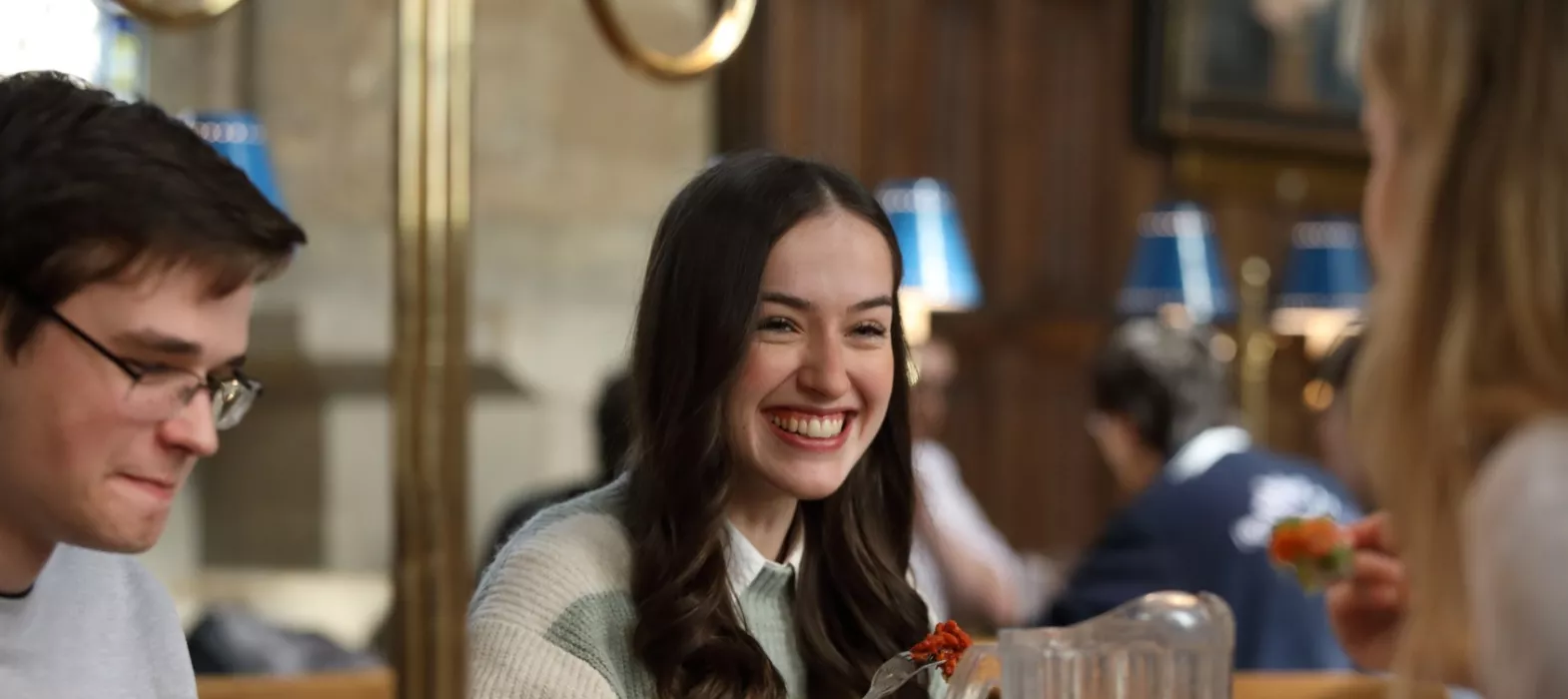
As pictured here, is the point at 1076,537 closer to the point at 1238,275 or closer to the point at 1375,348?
the point at 1238,275

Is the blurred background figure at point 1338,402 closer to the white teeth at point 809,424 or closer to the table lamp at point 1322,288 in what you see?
the white teeth at point 809,424

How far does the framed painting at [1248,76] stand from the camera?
23.1 ft

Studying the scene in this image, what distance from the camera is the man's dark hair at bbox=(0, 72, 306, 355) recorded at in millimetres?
1195

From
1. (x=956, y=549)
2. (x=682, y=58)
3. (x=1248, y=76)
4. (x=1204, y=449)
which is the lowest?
(x=956, y=549)

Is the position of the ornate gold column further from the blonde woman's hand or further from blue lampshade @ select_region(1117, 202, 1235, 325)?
blue lampshade @ select_region(1117, 202, 1235, 325)

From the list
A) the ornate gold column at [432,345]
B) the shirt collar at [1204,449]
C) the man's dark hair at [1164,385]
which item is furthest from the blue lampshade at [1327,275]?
the ornate gold column at [432,345]

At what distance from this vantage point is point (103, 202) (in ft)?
3.99

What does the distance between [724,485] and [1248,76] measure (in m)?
6.02

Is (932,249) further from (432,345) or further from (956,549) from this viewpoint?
(432,345)

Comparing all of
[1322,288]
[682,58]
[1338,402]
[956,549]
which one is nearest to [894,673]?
[682,58]

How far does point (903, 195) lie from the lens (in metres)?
5.29

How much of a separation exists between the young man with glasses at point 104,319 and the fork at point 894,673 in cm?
52

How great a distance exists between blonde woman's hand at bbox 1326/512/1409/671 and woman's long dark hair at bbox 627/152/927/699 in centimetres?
47

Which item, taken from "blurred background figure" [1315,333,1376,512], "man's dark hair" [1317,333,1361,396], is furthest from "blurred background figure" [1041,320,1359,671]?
"man's dark hair" [1317,333,1361,396]
